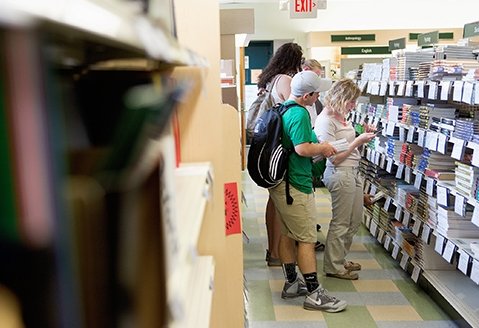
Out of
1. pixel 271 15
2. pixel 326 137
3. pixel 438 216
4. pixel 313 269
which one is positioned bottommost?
pixel 313 269

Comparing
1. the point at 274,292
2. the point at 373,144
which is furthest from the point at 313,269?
the point at 373,144

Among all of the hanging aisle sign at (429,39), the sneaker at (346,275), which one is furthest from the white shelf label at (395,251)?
the hanging aisle sign at (429,39)

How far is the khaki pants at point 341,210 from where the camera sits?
149 inches

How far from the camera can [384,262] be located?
175 inches

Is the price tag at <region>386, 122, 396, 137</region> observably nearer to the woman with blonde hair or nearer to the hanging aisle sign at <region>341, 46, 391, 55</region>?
the woman with blonde hair

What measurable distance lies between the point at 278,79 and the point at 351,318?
6.11 feet

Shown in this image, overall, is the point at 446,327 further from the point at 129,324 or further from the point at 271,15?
the point at 271,15

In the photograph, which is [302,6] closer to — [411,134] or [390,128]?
[390,128]

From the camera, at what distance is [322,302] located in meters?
3.49

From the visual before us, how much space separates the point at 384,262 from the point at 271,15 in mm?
8589

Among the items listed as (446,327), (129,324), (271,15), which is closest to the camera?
(129,324)

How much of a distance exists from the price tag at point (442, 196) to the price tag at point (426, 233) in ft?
0.95

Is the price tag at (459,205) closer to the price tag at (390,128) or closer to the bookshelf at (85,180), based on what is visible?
the price tag at (390,128)

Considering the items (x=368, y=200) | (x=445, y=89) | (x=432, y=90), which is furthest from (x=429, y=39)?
(x=445, y=89)
